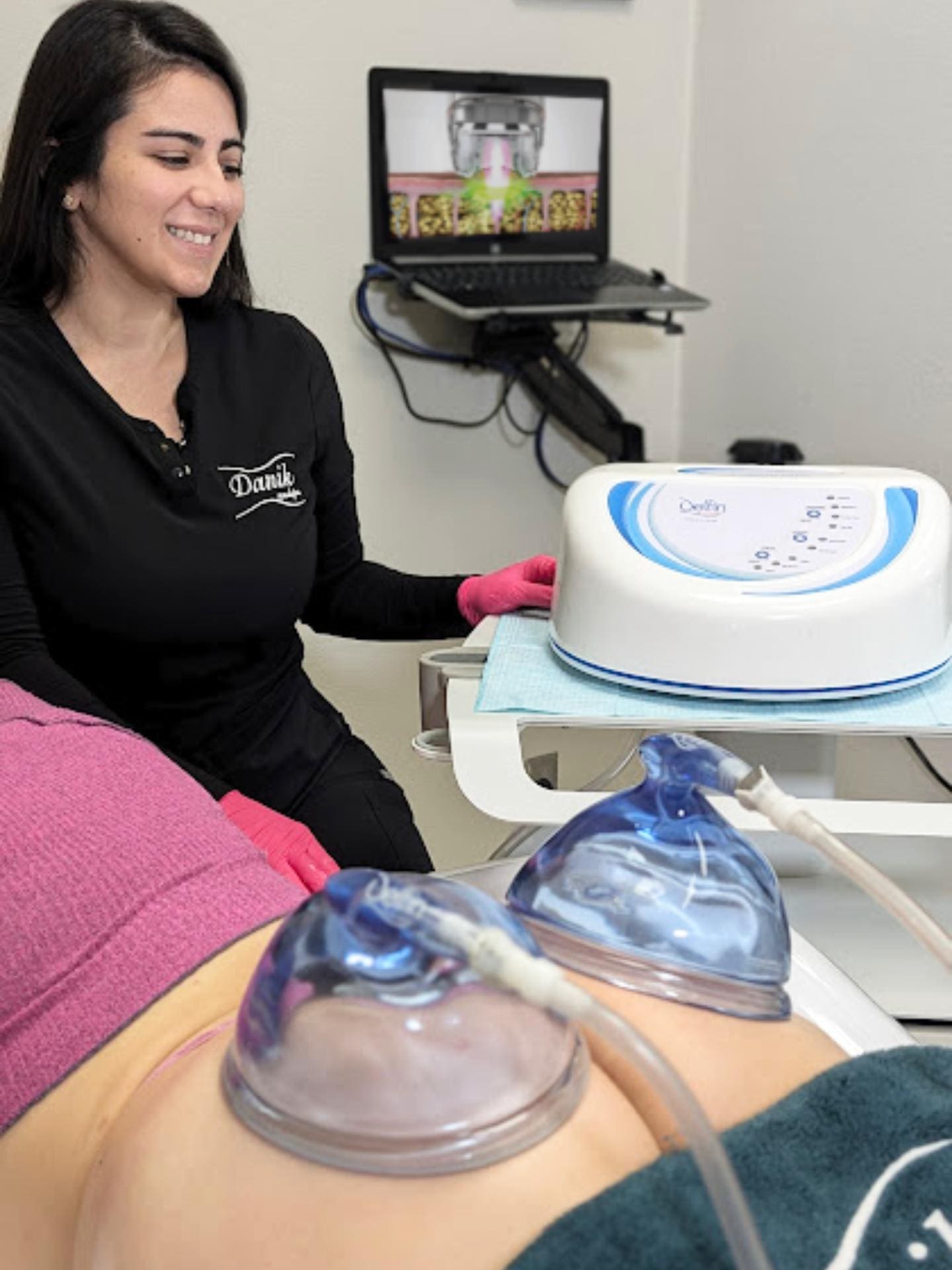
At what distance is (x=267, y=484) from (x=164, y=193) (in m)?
0.29

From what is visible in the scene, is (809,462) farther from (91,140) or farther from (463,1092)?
(463,1092)

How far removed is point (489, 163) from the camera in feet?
6.51

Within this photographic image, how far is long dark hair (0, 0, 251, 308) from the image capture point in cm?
130

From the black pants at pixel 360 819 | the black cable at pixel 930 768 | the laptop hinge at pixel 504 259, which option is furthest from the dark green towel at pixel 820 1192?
the laptop hinge at pixel 504 259

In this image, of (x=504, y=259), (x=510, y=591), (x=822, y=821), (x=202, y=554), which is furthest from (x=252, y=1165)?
(x=504, y=259)

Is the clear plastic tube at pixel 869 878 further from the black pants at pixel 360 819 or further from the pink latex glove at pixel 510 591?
the black pants at pixel 360 819

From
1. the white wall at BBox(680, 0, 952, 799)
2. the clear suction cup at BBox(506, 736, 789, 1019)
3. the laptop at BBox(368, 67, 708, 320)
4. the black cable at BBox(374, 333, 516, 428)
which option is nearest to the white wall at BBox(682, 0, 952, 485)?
the white wall at BBox(680, 0, 952, 799)

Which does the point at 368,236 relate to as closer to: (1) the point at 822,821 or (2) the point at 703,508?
(2) the point at 703,508

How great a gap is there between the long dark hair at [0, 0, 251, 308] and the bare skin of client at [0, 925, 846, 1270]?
877mm

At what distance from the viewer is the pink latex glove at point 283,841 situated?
1.07 meters

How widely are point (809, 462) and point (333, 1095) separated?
1.48m

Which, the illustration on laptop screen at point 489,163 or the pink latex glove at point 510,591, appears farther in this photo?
the illustration on laptop screen at point 489,163

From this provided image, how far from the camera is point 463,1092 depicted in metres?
0.53

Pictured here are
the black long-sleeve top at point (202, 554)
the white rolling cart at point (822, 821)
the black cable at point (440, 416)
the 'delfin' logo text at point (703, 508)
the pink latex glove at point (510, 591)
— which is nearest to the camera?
the white rolling cart at point (822, 821)
